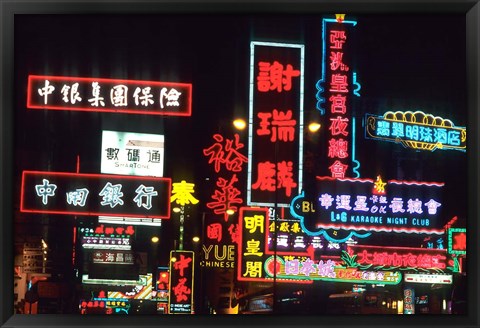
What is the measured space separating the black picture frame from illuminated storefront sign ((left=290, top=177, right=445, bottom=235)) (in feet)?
6.83

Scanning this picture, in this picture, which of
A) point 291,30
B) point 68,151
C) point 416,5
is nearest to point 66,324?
point 68,151

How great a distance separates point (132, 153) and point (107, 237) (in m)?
1.26

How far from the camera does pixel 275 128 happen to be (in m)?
5.84

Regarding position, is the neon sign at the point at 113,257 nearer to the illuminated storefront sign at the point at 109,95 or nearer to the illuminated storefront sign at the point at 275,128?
the illuminated storefront sign at the point at 275,128

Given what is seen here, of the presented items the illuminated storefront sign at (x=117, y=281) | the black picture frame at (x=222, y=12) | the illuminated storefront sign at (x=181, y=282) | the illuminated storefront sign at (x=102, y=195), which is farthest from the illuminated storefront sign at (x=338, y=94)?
the black picture frame at (x=222, y=12)

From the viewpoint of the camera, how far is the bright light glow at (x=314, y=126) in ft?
18.5

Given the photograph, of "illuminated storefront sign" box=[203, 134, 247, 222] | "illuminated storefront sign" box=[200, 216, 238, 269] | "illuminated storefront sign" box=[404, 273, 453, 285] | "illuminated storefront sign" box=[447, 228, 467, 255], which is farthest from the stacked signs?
"illuminated storefront sign" box=[404, 273, 453, 285]

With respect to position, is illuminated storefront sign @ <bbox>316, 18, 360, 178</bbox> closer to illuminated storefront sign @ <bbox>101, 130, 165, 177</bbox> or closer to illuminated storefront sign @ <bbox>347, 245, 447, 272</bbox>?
illuminated storefront sign @ <bbox>347, 245, 447, 272</bbox>

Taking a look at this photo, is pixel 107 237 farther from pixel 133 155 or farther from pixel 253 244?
pixel 253 244

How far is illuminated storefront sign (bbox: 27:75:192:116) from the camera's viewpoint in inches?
183

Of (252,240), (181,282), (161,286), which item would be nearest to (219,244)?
(252,240)

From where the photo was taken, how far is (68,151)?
534 cm

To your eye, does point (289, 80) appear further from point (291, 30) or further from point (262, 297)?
point (262, 297)

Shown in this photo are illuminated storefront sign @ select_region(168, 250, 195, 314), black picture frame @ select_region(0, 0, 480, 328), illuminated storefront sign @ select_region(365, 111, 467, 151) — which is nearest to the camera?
black picture frame @ select_region(0, 0, 480, 328)
